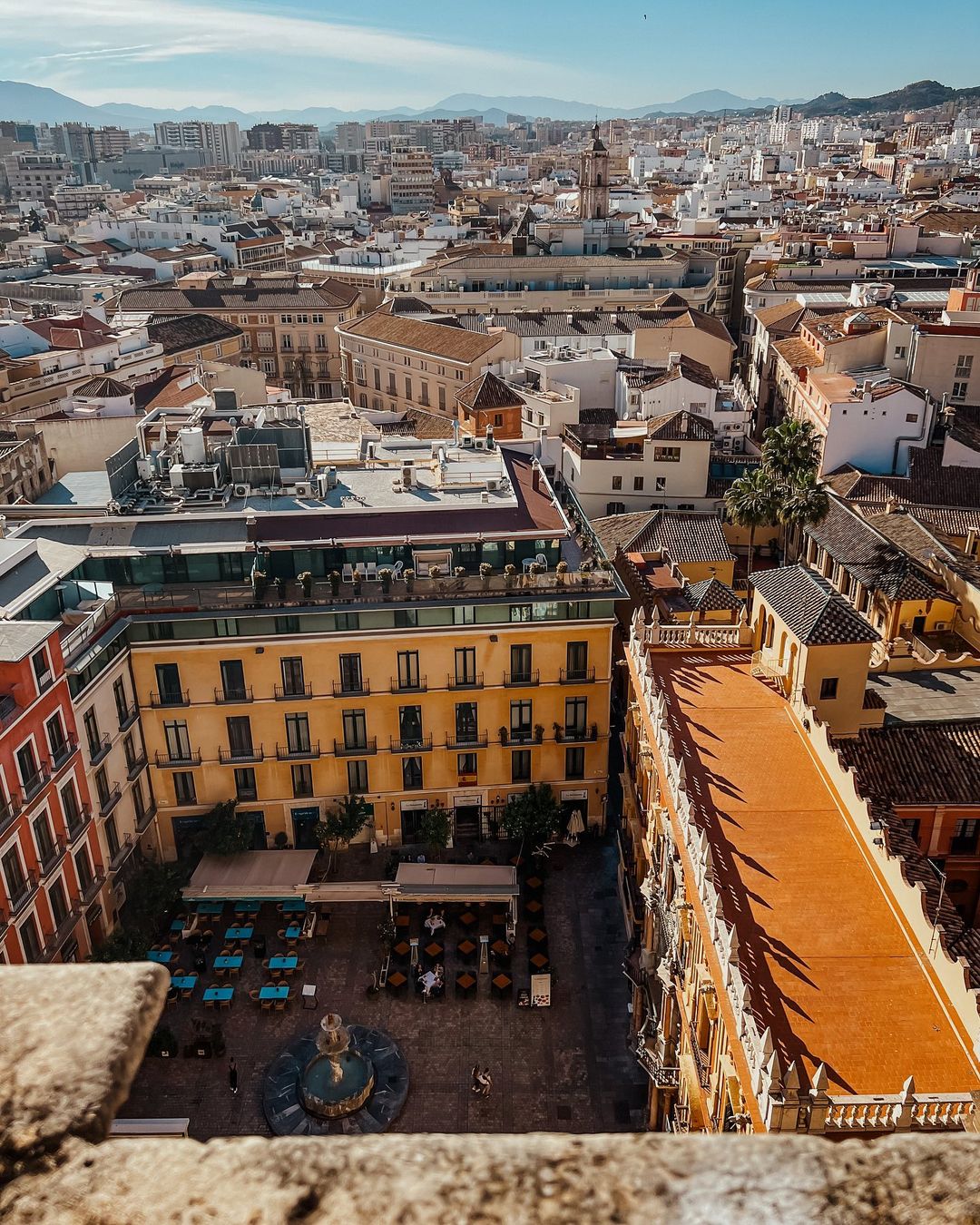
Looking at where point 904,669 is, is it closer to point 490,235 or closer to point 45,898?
point 45,898

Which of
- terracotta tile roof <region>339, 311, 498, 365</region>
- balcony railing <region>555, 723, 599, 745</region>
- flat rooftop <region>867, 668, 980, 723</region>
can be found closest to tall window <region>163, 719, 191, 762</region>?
balcony railing <region>555, 723, 599, 745</region>

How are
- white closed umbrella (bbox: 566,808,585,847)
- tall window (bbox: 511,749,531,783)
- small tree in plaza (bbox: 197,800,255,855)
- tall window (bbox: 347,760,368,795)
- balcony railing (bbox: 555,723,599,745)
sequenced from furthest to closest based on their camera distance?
white closed umbrella (bbox: 566,808,585,847) → tall window (bbox: 511,749,531,783) → balcony railing (bbox: 555,723,599,745) → tall window (bbox: 347,760,368,795) → small tree in plaza (bbox: 197,800,255,855)

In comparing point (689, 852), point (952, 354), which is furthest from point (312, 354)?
point (689, 852)

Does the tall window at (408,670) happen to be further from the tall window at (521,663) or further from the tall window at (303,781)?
the tall window at (303,781)

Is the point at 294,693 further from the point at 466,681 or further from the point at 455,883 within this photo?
the point at 455,883

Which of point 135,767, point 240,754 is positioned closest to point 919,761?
point 240,754

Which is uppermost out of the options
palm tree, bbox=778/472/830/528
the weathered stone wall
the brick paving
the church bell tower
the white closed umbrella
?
the church bell tower

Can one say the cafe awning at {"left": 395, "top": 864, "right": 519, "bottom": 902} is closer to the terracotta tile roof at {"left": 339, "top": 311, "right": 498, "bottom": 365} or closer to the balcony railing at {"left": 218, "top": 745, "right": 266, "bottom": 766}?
the balcony railing at {"left": 218, "top": 745, "right": 266, "bottom": 766}
